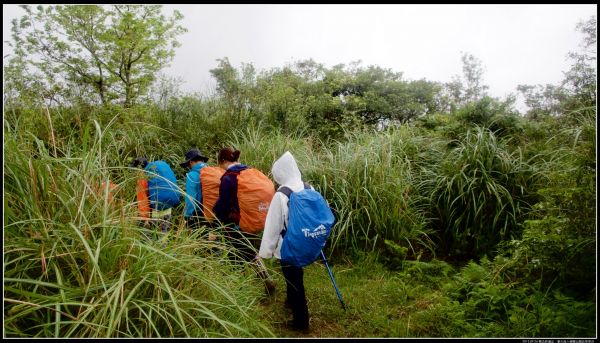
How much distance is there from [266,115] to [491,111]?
16.6 ft

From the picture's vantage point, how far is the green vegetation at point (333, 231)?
79.3 inches

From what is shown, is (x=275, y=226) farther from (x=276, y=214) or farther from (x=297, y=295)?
(x=297, y=295)

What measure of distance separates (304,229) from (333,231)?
82.4 inches

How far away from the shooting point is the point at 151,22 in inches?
381

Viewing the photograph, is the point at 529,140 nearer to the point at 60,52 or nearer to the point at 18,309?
the point at 18,309

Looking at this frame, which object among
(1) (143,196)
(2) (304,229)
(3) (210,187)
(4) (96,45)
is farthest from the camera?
(4) (96,45)

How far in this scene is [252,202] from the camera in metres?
3.99

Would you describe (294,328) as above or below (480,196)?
below

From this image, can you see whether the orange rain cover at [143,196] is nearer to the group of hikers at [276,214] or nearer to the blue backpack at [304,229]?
the group of hikers at [276,214]

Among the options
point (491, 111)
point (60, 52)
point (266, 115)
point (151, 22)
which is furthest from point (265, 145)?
point (60, 52)

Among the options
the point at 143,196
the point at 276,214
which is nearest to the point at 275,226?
the point at 276,214

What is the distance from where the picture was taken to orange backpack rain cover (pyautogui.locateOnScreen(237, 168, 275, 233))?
4.00m

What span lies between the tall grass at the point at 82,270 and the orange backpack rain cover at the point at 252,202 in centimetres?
159

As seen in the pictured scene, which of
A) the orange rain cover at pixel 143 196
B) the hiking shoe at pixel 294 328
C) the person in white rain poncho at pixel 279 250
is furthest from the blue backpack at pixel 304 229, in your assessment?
the orange rain cover at pixel 143 196
